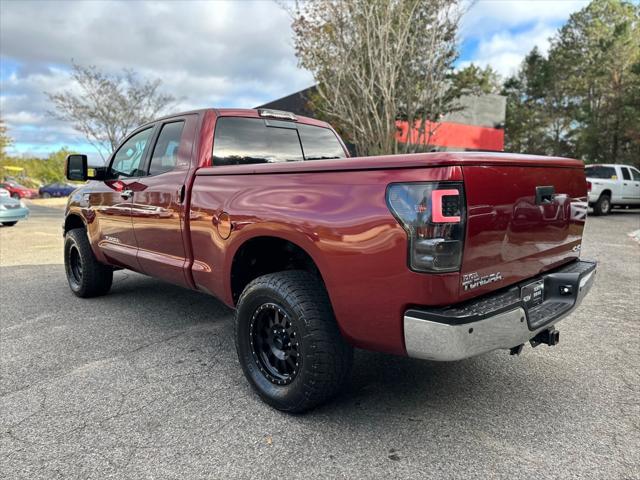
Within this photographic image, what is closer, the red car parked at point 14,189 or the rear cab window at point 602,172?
the rear cab window at point 602,172

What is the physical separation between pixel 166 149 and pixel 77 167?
1.27 metres

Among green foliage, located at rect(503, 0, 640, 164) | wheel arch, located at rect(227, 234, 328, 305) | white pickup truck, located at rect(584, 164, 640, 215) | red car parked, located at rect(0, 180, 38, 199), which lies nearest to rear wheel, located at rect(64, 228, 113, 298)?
wheel arch, located at rect(227, 234, 328, 305)

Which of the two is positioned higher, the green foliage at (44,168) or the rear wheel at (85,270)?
the green foliage at (44,168)

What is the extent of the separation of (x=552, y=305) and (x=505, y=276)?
1.73ft

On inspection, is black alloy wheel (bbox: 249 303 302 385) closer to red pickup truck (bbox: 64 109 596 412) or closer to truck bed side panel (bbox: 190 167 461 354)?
red pickup truck (bbox: 64 109 596 412)

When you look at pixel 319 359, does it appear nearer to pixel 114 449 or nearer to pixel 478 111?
pixel 114 449

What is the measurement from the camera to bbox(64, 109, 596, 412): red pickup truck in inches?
82.0

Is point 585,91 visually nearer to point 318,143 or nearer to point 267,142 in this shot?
point 318,143

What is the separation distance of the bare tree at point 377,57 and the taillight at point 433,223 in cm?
1171

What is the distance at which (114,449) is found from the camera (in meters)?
2.38

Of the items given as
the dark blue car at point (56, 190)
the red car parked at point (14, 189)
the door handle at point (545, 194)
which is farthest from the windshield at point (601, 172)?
the dark blue car at point (56, 190)

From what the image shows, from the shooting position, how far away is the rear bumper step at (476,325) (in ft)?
6.75

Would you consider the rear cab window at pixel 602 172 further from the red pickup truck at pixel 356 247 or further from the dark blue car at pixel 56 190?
the dark blue car at pixel 56 190

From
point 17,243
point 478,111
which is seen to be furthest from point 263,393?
point 478,111
